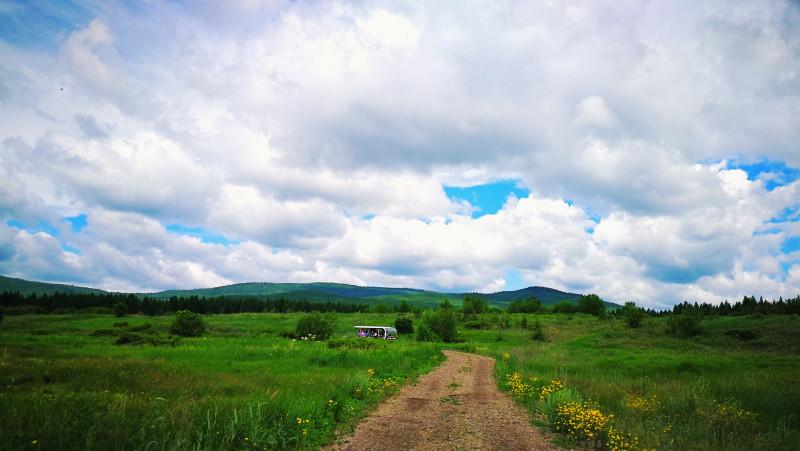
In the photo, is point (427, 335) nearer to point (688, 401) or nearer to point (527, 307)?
point (688, 401)

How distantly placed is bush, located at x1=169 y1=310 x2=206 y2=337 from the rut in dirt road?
147ft

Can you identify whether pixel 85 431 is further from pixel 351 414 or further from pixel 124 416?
pixel 351 414

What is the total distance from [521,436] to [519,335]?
64218 mm

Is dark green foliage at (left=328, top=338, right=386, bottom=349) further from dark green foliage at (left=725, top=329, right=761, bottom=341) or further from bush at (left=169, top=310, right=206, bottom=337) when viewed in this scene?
dark green foliage at (left=725, top=329, right=761, bottom=341)

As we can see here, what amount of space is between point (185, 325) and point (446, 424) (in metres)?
50.9

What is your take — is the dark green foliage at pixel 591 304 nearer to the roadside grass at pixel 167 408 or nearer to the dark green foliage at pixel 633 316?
the dark green foliage at pixel 633 316

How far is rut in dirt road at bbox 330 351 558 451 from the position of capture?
9.66 metres

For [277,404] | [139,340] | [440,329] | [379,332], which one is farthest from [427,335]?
[277,404]

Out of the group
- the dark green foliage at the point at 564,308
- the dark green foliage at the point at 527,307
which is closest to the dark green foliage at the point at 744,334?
the dark green foliage at the point at 564,308

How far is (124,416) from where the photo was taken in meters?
8.28

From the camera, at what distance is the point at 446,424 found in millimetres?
11555

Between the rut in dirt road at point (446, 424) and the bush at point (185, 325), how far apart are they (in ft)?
147

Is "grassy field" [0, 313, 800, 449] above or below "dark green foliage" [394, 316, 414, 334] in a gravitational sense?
above

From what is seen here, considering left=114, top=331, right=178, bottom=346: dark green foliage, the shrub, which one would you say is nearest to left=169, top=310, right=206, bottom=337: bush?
left=114, top=331, right=178, bottom=346: dark green foliage
